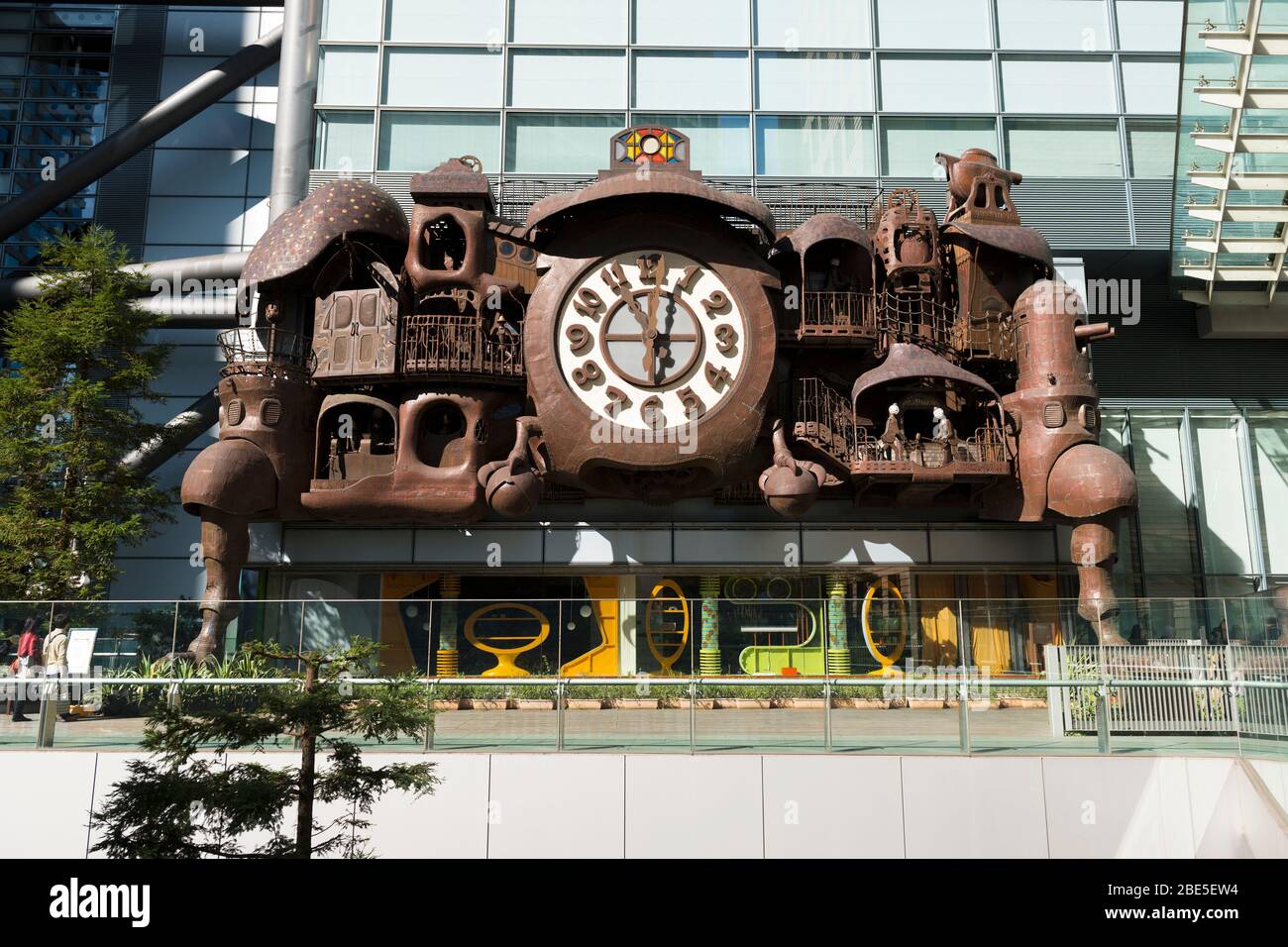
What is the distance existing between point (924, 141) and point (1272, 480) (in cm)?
1374

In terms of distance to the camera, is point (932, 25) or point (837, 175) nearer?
point (837, 175)

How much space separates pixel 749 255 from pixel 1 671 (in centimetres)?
1650

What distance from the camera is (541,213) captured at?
22531 millimetres

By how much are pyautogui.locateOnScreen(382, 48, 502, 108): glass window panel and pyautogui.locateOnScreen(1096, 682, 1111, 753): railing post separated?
23.1 metres

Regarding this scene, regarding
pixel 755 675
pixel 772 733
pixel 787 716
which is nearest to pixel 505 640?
pixel 755 675

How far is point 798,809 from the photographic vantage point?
1488 centimetres

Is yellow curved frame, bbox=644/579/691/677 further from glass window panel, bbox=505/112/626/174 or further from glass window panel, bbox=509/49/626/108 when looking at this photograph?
glass window panel, bbox=509/49/626/108

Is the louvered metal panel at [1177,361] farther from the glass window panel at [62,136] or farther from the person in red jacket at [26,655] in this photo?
the glass window panel at [62,136]

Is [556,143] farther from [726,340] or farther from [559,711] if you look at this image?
[559,711]

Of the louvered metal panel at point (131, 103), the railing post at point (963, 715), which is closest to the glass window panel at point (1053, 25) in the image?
the railing post at point (963, 715)

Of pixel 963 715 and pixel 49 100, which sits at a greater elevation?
pixel 49 100

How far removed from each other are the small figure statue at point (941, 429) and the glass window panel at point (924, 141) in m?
9.77

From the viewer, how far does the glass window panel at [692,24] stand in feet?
101

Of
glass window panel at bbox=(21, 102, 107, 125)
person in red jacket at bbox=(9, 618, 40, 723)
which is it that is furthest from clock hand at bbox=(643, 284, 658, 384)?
glass window panel at bbox=(21, 102, 107, 125)
